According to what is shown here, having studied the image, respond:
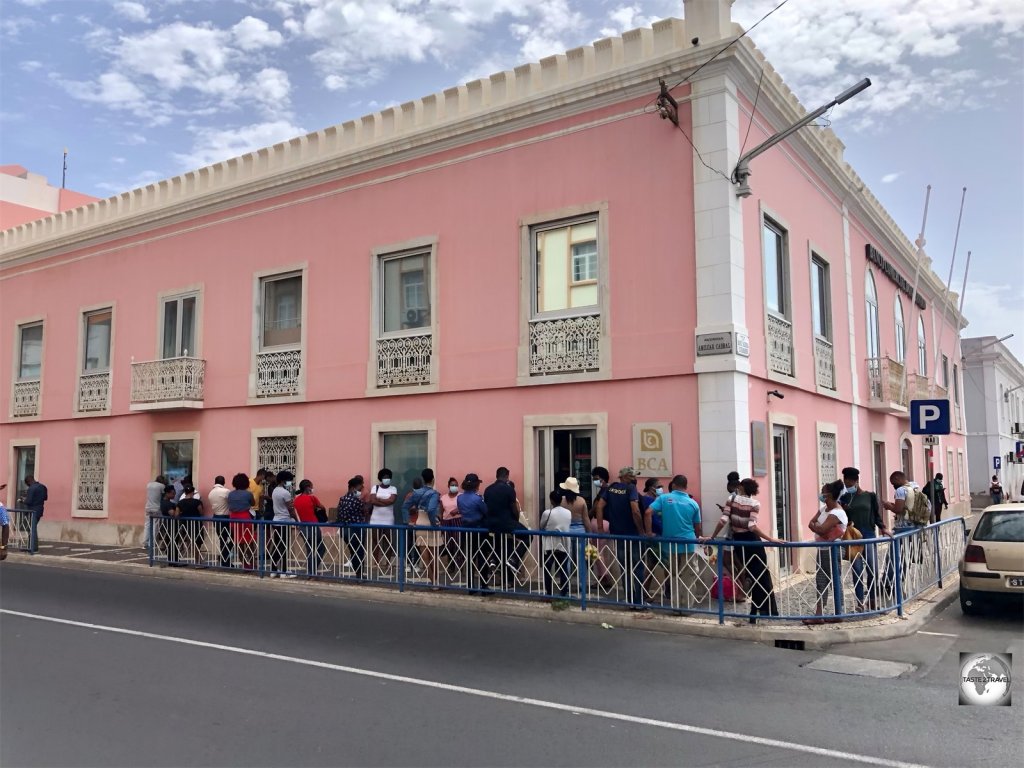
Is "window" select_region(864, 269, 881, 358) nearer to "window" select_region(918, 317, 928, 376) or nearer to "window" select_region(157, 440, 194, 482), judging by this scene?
"window" select_region(918, 317, 928, 376)

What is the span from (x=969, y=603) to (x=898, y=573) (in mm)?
1292

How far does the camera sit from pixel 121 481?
17.9 metres

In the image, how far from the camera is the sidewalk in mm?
8407

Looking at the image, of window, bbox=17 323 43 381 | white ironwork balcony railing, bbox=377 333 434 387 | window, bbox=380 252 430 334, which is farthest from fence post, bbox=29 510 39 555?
window, bbox=380 252 430 334

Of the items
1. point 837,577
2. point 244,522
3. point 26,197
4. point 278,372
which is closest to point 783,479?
point 837,577

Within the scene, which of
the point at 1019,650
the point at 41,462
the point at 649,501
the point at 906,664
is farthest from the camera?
the point at 41,462

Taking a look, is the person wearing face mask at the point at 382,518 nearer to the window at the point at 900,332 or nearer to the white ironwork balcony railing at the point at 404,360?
the white ironwork balcony railing at the point at 404,360

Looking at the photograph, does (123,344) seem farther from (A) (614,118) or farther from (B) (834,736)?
(B) (834,736)

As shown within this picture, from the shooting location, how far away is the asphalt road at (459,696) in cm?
511

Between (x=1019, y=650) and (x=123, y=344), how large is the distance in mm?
17688

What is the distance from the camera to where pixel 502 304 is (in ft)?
42.3

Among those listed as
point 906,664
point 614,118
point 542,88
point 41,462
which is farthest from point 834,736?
point 41,462

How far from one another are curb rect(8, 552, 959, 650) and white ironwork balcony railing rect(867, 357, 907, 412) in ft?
21.4

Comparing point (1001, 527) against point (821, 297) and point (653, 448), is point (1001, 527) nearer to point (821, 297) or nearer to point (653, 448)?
point (653, 448)
